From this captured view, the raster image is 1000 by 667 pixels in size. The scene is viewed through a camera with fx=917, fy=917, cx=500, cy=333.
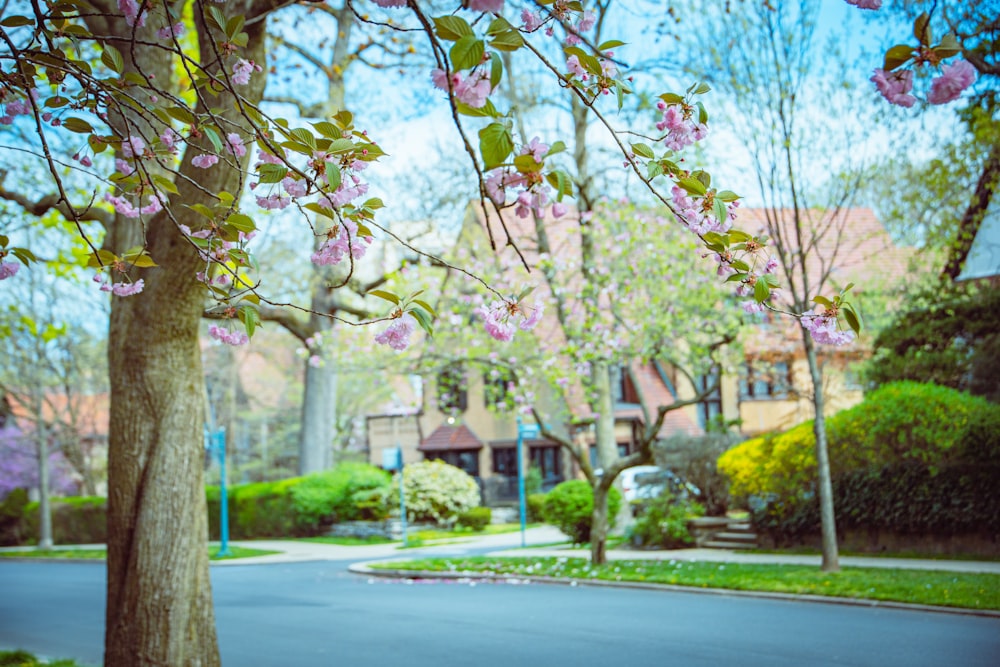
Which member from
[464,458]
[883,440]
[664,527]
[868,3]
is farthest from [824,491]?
[464,458]

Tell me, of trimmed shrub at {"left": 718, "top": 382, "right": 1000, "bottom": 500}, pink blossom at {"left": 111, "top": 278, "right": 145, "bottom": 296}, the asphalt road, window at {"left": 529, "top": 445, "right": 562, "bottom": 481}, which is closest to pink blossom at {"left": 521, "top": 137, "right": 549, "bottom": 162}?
pink blossom at {"left": 111, "top": 278, "right": 145, "bottom": 296}

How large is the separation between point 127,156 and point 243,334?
1.08m

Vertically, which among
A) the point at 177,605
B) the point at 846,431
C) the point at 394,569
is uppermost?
the point at 846,431

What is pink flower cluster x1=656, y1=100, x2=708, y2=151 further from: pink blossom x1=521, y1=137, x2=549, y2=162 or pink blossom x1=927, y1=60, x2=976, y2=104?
pink blossom x1=927, y1=60, x2=976, y2=104

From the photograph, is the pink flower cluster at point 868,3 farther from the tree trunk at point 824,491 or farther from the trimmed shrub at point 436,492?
the trimmed shrub at point 436,492

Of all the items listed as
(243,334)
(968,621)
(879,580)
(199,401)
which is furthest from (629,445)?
(243,334)

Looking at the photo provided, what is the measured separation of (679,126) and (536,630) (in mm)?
7715

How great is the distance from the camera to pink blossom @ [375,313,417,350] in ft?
11.8

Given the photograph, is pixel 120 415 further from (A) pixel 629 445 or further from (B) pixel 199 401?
(A) pixel 629 445

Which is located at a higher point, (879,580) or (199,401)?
(199,401)

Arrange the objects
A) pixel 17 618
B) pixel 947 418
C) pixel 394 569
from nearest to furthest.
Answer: pixel 17 618, pixel 947 418, pixel 394 569

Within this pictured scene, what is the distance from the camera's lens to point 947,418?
1487 cm

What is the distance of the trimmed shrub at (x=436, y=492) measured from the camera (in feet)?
94.4

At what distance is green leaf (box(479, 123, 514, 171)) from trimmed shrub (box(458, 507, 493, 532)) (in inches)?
1093
